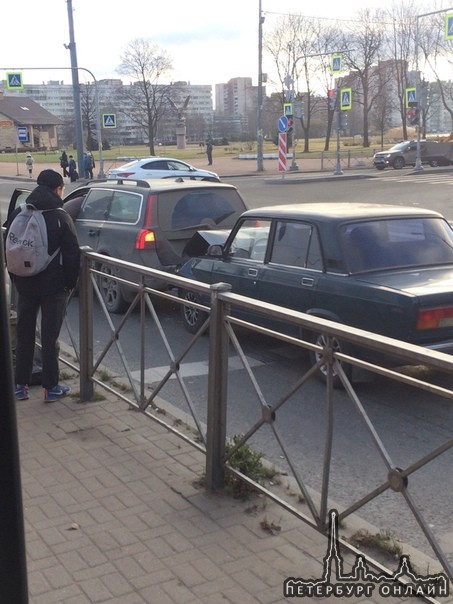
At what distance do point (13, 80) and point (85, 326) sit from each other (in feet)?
114

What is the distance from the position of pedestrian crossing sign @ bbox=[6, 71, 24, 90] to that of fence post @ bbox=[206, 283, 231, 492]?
1425 inches

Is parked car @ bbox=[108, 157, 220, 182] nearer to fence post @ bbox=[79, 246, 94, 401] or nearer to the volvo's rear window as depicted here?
the volvo's rear window

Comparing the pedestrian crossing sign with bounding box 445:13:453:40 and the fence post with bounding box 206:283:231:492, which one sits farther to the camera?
the pedestrian crossing sign with bounding box 445:13:453:40

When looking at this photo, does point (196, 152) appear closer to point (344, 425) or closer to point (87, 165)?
point (87, 165)

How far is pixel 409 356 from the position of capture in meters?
3.05

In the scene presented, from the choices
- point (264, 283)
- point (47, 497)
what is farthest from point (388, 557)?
point (264, 283)

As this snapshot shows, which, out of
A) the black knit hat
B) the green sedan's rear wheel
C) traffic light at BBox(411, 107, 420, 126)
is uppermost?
traffic light at BBox(411, 107, 420, 126)

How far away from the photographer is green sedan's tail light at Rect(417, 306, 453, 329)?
596 centimetres

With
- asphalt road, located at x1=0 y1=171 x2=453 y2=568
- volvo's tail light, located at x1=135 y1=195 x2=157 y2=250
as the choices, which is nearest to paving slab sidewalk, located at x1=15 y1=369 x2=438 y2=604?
asphalt road, located at x1=0 y1=171 x2=453 y2=568

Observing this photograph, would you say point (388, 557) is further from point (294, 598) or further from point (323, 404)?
point (323, 404)

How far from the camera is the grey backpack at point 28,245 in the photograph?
5605 mm

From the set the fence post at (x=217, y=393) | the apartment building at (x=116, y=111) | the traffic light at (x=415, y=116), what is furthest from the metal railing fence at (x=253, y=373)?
the apartment building at (x=116, y=111)

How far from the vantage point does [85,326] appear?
605cm

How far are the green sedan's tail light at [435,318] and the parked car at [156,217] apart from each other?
420cm
